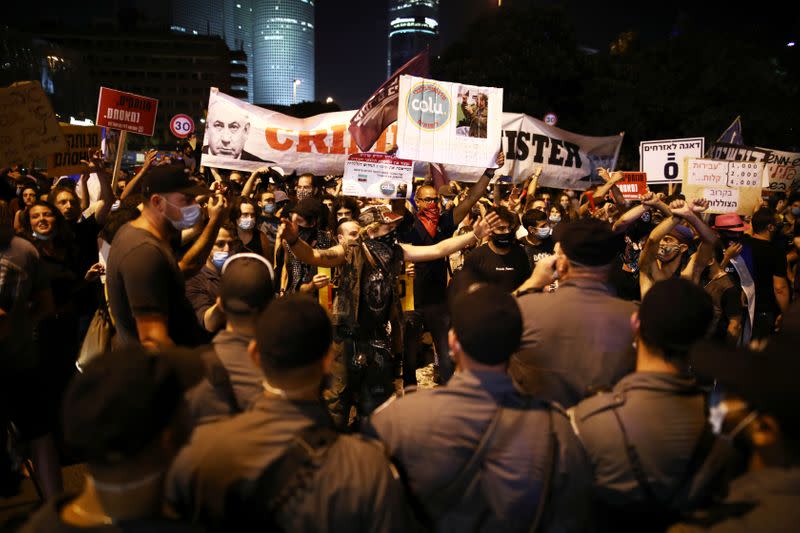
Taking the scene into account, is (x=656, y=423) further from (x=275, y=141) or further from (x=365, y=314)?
(x=275, y=141)

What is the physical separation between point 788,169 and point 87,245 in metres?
12.6

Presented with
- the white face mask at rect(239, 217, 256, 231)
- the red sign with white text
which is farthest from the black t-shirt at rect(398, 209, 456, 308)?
the red sign with white text

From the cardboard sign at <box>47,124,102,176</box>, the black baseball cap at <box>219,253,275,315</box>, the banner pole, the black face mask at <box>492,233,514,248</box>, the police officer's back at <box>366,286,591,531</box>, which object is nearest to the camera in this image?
the police officer's back at <box>366,286,591,531</box>

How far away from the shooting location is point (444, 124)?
772 centimetres

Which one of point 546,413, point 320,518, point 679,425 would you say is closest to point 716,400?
point 679,425

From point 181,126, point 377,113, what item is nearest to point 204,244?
point 377,113

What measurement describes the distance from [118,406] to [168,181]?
7.27 ft

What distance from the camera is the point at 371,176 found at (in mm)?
7992

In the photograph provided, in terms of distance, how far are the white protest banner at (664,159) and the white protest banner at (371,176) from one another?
401 cm

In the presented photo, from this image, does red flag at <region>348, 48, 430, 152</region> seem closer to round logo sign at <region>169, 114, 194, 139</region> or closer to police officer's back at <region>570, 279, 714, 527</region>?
police officer's back at <region>570, 279, 714, 527</region>

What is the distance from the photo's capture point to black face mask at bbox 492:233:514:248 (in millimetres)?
5734

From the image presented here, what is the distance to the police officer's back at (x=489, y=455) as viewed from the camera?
2.05 meters

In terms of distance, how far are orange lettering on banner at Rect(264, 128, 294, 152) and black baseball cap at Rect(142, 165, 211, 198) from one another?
7.56m

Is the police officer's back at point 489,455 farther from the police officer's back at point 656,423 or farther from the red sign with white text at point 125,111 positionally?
the red sign with white text at point 125,111
